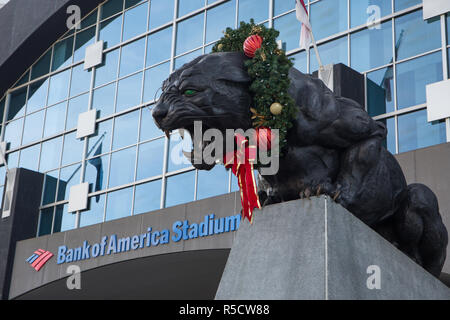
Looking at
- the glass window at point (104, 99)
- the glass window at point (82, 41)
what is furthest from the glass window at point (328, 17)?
the glass window at point (82, 41)

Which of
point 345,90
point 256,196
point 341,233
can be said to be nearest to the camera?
point 341,233

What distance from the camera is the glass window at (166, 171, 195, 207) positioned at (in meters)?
22.1

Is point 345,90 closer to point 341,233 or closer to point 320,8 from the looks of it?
point 320,8

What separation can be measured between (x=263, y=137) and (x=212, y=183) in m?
16.0

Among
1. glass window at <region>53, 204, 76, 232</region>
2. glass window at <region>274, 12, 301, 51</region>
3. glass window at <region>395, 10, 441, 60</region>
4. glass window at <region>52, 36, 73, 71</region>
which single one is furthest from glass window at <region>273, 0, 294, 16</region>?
glass window at <region>52, 36, 73, 71</region>

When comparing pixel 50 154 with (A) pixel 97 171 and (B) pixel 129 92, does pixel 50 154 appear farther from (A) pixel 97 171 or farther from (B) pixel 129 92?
(B) pixel 129 92

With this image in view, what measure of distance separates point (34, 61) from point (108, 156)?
727cm

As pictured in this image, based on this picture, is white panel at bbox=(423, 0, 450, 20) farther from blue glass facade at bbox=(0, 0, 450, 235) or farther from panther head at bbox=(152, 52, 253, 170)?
panther head at bbox=(152, 52, 253, 170)

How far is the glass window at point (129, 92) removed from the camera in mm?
Result: 25297

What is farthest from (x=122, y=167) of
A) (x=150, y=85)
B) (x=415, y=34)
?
(x=415, y=34)
